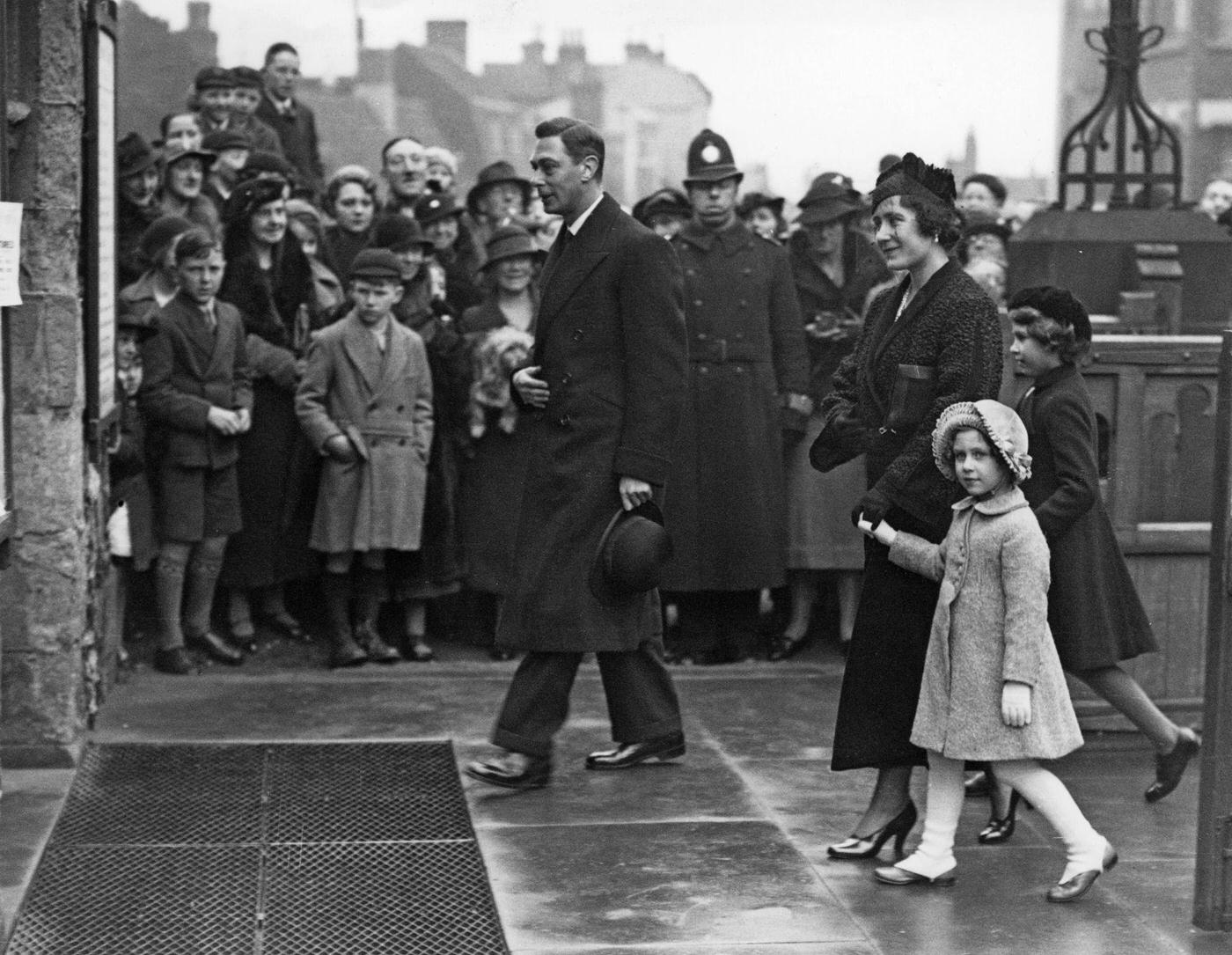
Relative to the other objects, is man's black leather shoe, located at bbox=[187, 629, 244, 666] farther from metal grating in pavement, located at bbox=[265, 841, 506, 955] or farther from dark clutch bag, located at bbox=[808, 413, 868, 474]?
dark clutch bag, located at bbox=[808, 413, 868, 474]

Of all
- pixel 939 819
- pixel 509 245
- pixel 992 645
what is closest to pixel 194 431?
pixel 509 245

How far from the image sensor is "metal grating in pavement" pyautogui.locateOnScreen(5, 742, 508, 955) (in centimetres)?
550

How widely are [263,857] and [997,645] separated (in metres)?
2.09

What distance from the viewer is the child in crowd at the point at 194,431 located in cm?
871

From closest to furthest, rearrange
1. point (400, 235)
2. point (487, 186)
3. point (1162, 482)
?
1. point (1162, 482)
2. point (400, 235)
3. point (487, 186)

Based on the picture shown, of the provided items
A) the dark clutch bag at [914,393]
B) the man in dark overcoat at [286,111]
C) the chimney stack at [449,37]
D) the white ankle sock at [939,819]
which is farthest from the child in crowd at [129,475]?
the chimney stack at [449,37]

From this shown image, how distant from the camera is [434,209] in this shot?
33.2 ft

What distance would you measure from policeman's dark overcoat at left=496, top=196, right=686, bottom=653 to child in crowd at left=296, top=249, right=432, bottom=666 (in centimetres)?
213

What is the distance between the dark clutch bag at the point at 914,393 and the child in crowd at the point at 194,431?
360 centimetres

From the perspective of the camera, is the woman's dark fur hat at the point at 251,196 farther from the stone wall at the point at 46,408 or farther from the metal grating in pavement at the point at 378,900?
the metal grating in pavement at the point at 378,900

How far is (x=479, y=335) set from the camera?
9.24 metres

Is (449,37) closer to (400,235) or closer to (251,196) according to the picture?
(400,235)

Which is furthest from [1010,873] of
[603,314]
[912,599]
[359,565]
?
[359,565]

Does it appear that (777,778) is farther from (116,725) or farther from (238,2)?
(238,2)
